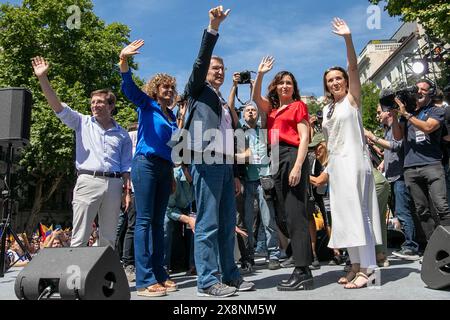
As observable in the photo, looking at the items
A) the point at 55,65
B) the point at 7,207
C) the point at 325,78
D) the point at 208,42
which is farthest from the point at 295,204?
the point at 55,65

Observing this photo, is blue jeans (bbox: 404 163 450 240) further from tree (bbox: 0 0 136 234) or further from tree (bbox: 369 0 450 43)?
tree (bbox: 0 0 136 234)

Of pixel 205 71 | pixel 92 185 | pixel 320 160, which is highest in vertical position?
pixel 205 71

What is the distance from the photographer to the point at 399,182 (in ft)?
19.4

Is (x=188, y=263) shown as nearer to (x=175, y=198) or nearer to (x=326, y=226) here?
(x=175, y=198)

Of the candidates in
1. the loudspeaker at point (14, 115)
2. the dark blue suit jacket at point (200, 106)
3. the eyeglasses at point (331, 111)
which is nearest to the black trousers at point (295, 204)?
the eyeglasses at point (331, 111)

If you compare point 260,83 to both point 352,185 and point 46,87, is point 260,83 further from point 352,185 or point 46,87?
point 46,87

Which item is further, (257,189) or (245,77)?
(257,189)

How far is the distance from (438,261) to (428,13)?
40.7 feet

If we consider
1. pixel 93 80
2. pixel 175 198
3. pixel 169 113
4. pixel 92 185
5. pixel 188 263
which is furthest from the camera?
pixel 93 80

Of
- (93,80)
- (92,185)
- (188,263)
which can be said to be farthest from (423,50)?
(93,80)

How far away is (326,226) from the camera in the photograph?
18.4ft

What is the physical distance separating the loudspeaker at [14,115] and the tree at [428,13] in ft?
41.0

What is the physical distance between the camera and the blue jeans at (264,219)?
5.30 metres
